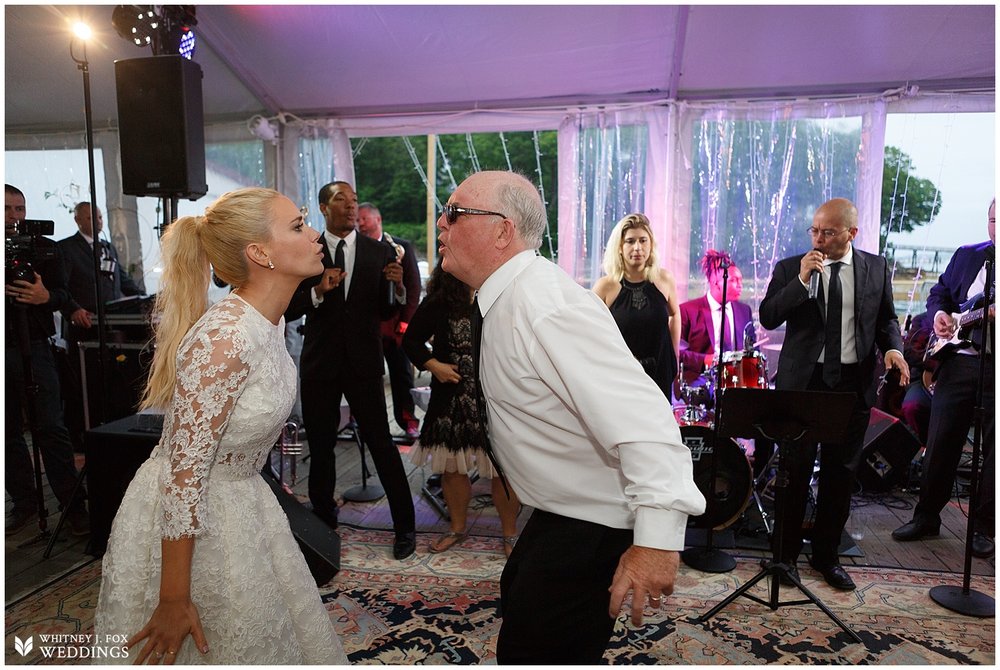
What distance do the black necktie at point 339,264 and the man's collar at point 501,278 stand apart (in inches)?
78.0

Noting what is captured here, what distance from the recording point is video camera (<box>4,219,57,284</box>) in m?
3.41

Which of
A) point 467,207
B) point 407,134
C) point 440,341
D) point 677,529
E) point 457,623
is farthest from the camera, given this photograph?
point 407,134

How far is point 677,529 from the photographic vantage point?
1342 mm

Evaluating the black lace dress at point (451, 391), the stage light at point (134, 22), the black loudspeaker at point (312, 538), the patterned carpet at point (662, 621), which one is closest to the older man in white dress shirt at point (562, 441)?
the black loudspeaker at point (312, 538)

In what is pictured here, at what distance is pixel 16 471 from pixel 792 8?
5.69m

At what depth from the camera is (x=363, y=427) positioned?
11.6ft

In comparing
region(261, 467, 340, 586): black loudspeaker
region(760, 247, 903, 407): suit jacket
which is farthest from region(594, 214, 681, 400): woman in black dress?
region(261, 467, 340, 586): black loudspeaker

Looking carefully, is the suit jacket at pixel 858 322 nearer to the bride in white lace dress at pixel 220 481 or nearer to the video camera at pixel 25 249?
the bride in white lace dress at pixel 220 481

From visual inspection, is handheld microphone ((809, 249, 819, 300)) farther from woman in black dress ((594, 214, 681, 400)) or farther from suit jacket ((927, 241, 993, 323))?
suit jacket ((927, 241, 993, 323))

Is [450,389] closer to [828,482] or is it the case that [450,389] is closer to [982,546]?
[828,482]

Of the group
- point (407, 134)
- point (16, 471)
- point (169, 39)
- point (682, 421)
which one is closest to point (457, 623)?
point (682, 421)

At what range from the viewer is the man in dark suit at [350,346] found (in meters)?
3.50

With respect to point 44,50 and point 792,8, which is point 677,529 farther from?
point 44,50

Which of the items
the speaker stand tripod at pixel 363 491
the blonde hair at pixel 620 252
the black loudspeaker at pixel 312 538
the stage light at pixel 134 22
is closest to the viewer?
the black loudspeaker at pixel 312 538
